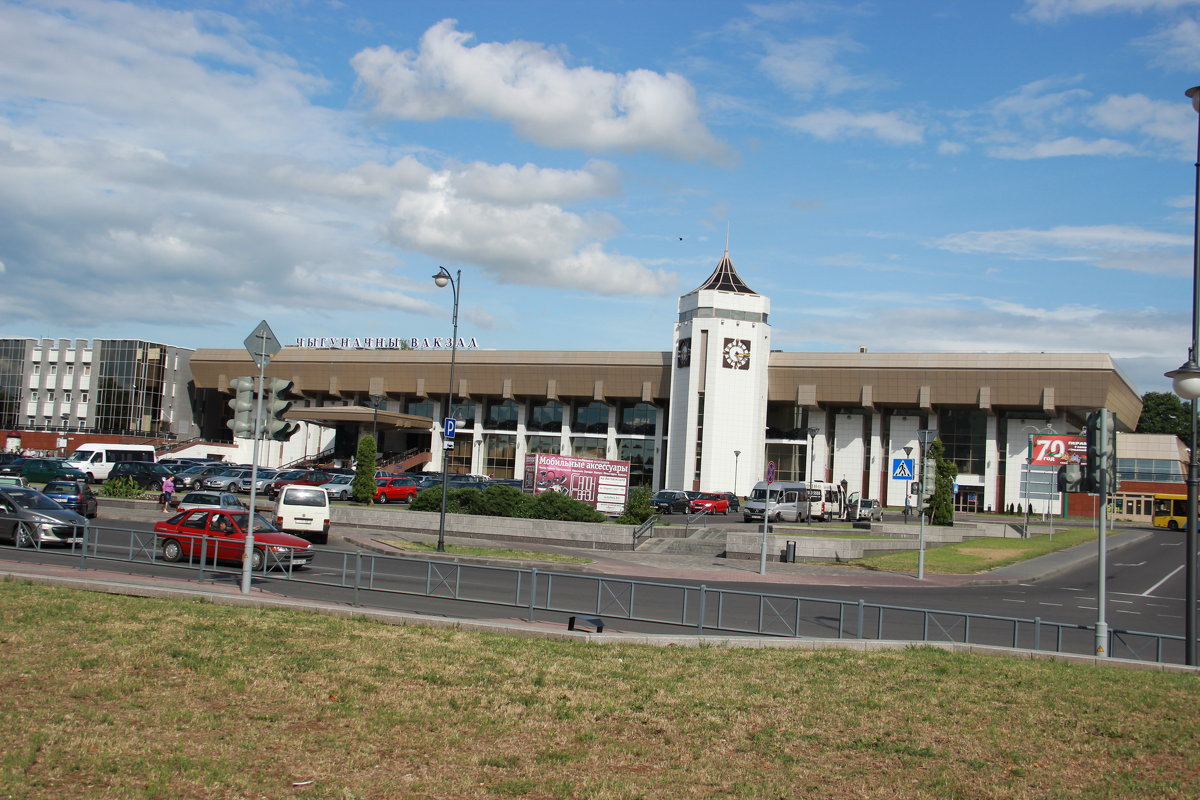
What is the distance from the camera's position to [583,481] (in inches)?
1860

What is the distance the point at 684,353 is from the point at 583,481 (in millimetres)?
38010

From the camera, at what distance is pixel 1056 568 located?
134 feet

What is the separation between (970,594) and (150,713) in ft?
91.0

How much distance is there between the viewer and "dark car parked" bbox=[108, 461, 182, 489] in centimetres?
5216

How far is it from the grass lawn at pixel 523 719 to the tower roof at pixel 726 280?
71148mm

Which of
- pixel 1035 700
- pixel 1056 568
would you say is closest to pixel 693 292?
pixel 1056 568

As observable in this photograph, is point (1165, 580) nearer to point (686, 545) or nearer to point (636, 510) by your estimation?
point (686, 545)

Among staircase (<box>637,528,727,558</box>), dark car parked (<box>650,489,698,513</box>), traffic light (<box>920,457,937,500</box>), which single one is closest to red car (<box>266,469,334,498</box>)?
dark car parked (<box>650,489,698,513</box>)

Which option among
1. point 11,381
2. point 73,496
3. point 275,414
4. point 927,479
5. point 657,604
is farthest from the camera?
point 11,381

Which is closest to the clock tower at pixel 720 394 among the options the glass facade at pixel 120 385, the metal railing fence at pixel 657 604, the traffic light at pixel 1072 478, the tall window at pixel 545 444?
the tall window at pixel 545 444

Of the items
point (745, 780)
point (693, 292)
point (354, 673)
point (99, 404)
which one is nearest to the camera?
point (745, 780)

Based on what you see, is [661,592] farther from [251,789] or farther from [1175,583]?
[1175,583]

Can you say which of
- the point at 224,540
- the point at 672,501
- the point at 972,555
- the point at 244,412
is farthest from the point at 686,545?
the point at 244,412

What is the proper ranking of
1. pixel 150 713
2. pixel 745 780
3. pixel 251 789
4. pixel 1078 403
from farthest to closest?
pixel 1078 403
pixel 150 713
pixel 745 780
pixel 251 789
